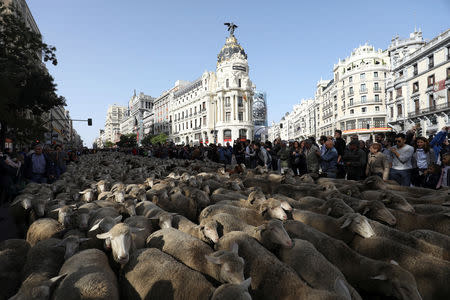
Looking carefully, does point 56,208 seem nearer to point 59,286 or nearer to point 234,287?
point 59,286

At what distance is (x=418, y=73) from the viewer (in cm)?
3938

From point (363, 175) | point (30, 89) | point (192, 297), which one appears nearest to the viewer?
point (192, 297)

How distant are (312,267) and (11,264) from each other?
10.8 ft

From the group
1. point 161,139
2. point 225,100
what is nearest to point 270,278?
point 225,100

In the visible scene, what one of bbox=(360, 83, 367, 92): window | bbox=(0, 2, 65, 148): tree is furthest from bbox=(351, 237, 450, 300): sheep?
bbox=(360, 83, 367, 92): window

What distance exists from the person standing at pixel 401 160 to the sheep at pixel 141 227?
607 centimetres

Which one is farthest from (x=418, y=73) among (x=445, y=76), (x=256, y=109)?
(x=256, y=109)

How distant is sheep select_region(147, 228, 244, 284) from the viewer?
239 centimetres

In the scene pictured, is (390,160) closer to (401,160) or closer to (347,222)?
(401,160)

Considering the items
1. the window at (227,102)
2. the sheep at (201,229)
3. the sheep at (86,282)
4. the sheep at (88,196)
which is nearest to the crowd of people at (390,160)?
the sheep at (201,229)

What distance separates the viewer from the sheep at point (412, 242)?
2896mm

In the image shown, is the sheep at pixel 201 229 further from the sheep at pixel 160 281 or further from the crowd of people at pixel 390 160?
the crowd of people at pixel 390 160

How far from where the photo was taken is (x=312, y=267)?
259 centimetres

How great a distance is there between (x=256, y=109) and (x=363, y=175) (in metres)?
100
